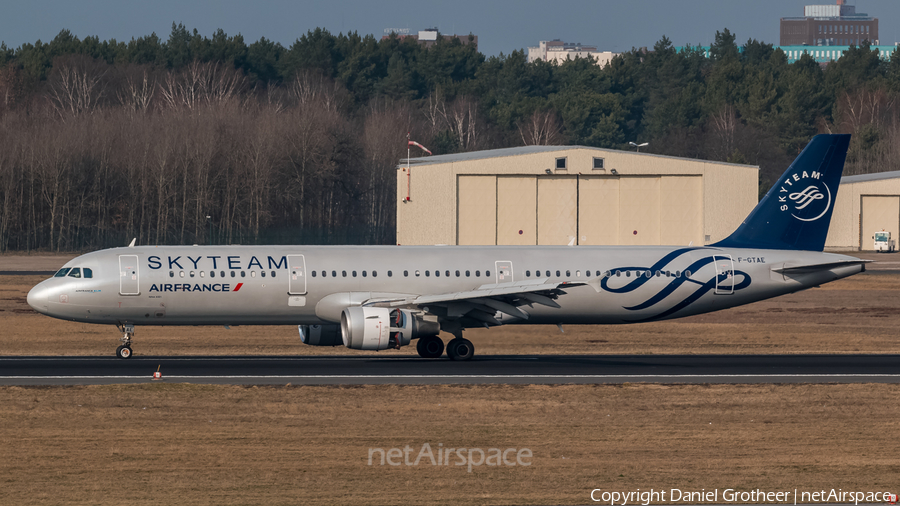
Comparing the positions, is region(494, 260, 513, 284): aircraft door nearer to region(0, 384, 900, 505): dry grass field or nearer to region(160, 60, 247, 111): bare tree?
region(0, 384, 900, 505): dry grass field

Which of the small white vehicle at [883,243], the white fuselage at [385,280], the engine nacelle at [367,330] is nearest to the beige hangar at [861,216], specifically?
the small white vehicle at [883,243]

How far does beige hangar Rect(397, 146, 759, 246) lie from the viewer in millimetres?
85125

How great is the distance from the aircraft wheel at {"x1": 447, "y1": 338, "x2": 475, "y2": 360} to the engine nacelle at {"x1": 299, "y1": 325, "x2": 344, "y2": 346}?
3.83m

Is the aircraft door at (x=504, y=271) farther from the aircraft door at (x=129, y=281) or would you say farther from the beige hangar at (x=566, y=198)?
the beige hangar at (x=566, y=198)

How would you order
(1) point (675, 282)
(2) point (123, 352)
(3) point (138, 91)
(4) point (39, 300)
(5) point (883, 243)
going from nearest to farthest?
(4) point (39, 300)
(2) point (123, 352)
(1) point (675, 282)
(5) point (883, 243)
(3) point (138, 91)

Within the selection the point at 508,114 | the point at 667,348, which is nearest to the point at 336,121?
the point at 508,114

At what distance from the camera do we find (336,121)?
13712 centimetres

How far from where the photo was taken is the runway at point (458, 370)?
3034 centimetres

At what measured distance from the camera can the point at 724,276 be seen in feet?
125

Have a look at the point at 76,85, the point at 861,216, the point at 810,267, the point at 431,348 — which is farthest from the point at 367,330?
the point at 76,85

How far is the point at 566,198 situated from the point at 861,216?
3734cm

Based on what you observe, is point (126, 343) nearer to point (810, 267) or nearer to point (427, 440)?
point (427, 440)
